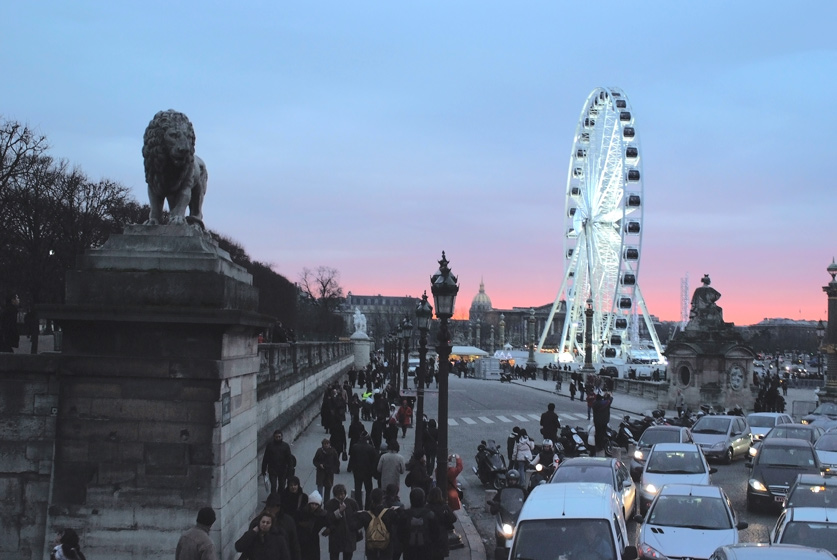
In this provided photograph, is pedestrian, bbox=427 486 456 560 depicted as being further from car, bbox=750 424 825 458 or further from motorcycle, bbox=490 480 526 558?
Answer: car, bbox=750 424 825 458

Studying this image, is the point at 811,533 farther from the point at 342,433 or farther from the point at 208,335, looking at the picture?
the point at 342,433

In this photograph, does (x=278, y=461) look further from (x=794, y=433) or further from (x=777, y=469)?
(x=794, y=433)

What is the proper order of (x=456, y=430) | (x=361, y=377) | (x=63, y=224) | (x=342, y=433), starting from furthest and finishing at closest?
(x=361, y=377) → (x=63, y=224) → (x=456, y=430) → (x=342, y=433)

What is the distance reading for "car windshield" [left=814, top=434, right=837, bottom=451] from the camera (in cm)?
2295

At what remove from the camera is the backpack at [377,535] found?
37.5 feet

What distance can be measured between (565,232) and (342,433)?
72560 mm

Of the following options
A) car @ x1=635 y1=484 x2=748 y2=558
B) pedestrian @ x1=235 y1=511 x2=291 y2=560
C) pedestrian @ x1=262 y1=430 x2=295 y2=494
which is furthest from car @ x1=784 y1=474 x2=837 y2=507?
pedestrian @ x1=235 y1=511 x2=291 y2=560

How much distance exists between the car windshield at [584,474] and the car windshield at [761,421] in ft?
52.6

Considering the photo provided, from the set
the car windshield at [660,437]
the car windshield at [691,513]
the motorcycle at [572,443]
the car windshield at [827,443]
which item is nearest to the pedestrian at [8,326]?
the car windshield at [691,513]

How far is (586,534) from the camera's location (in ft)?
35.4

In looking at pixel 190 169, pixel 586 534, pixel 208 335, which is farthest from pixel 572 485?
pixel 190 169

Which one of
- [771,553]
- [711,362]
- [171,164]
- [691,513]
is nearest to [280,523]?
[171,164]

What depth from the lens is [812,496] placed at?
Answer: 1501cm

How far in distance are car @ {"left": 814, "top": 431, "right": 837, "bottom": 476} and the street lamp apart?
10486 mm
